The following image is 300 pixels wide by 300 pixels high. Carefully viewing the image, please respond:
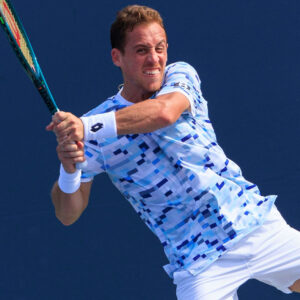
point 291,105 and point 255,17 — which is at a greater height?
point 255,17

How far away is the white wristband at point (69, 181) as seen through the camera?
2.76 meters

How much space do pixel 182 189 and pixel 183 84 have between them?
1.32 feet

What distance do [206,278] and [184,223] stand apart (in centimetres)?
23

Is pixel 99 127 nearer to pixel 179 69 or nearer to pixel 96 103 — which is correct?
pixel 179 69

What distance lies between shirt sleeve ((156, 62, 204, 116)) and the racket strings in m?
0.51

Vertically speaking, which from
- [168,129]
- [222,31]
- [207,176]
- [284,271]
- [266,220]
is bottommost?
[284,271]

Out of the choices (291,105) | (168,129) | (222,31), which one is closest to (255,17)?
(222,31)

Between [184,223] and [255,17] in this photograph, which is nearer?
[184,223]

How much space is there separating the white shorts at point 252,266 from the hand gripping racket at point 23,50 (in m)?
0.66

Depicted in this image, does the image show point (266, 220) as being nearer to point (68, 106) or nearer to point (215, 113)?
point (215, 113)

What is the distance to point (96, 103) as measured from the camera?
3830 mm

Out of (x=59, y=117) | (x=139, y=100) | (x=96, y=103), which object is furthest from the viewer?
(x=96, y=103)

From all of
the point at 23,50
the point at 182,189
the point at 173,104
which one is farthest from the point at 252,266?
the point at 23,50

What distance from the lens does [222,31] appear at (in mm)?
3816
